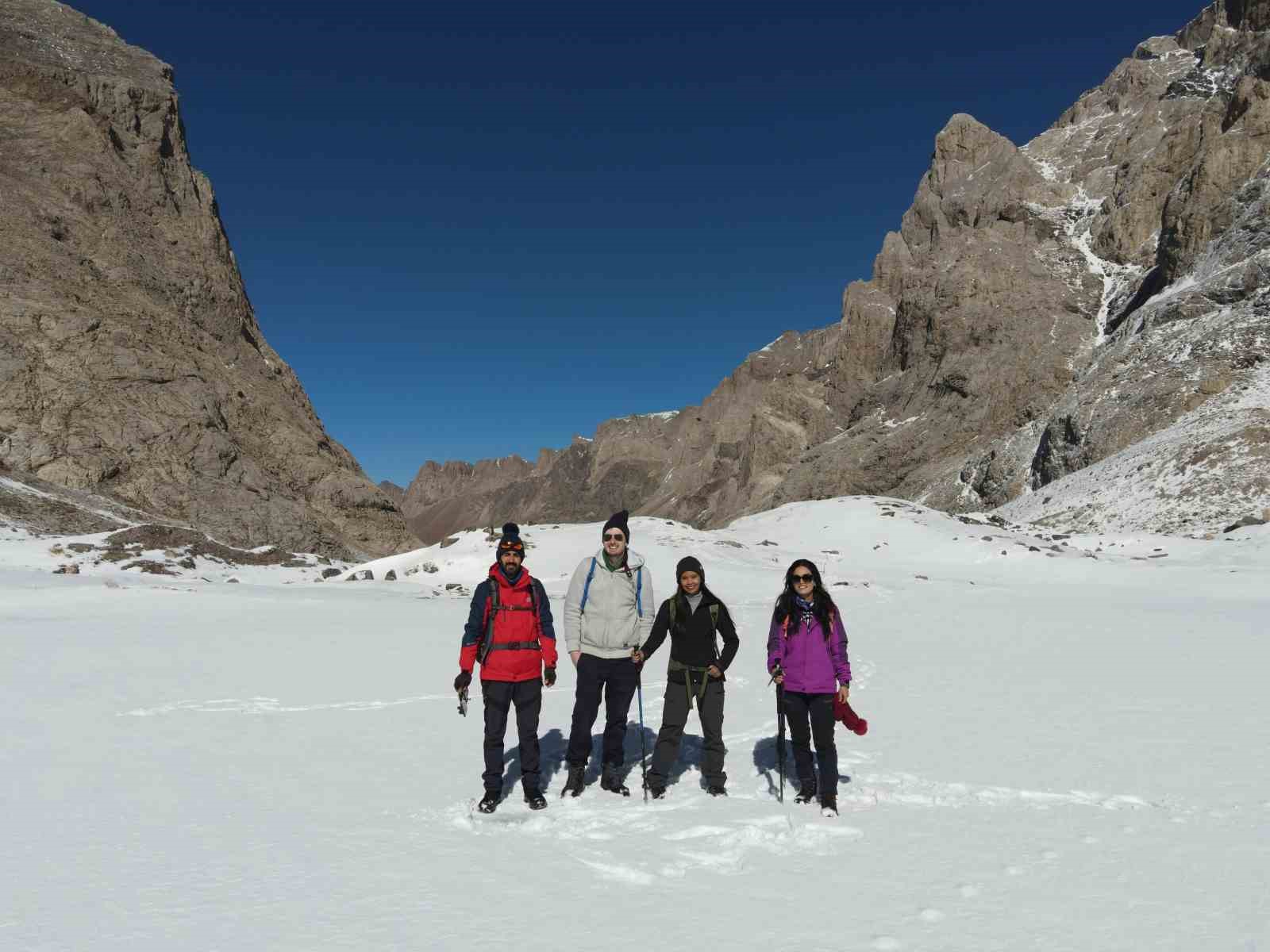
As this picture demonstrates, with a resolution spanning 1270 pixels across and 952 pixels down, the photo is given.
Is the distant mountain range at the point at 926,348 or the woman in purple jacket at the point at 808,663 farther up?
the distant mountain range at the point at 926,348

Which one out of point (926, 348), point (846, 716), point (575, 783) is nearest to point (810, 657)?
point (846, 716)

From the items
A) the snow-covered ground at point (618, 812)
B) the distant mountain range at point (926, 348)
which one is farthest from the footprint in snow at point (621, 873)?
the distant mountain range at point (926, 348)

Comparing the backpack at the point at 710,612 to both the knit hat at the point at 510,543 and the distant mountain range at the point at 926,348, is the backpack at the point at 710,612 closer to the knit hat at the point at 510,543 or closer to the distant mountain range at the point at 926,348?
the knit hat at the point at 510,543

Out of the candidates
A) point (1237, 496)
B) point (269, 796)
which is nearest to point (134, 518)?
point (269, 796)

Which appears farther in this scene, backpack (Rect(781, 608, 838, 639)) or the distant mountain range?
the distant mountain range

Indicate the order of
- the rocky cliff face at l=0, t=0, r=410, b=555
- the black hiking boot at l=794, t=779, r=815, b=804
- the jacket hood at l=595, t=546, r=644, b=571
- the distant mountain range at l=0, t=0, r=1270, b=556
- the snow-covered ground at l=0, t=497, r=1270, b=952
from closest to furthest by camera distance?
the snow-covered ground at l=0, t=497, r=1270, b=952 → the black hiking boot at l=794, t=779, r=815, b=804 → the jacket hood at l=595, t=546, r=644, b=571 → the distant mountain range at l=0, t=0, r=1270, b=556 → the rocky cliff face at l=0, t=0, r=410, b=555

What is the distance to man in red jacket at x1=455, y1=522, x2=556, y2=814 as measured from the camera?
6.17m

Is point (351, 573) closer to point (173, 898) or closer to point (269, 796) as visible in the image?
point (269, 796)

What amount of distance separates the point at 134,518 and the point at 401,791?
116 feet

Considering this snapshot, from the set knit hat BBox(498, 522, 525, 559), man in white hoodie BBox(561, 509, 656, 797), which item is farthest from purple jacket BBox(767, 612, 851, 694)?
knit hat BBox(498, 522, 525, 559)

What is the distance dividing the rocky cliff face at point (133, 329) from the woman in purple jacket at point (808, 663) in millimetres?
39658

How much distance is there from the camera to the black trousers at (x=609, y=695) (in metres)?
6.52

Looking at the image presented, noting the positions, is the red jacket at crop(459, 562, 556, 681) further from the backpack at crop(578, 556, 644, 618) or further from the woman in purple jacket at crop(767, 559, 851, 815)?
the woman in purple jacket at crop(767, 559, 851, 815)

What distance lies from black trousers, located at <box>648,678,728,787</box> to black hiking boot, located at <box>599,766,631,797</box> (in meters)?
0.28
